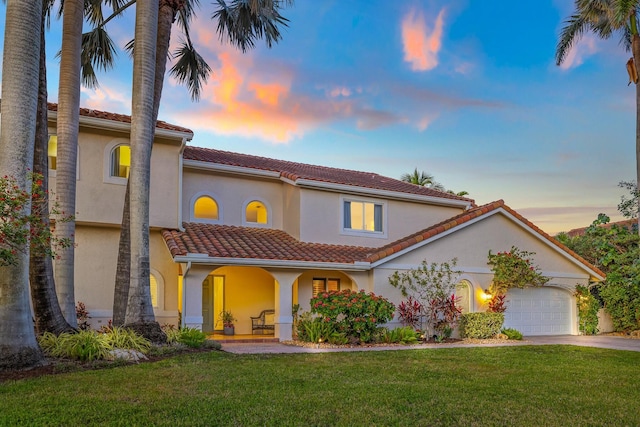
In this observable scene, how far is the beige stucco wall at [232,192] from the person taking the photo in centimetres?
1852

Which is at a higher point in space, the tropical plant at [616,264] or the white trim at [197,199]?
the white trim at [197,199]

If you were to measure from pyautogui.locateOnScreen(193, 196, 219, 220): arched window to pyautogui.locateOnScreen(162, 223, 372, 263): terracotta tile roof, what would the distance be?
2.53ft

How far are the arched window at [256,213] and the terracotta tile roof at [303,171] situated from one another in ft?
4.57

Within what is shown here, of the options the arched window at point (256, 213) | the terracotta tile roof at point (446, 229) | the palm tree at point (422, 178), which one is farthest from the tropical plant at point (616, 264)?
the palm tree at point (422, 178)

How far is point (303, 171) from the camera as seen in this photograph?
22.0m

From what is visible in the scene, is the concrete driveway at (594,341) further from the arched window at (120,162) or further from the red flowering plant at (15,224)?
the red flowering plant at (15,224)

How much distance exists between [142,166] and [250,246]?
5.01 metres

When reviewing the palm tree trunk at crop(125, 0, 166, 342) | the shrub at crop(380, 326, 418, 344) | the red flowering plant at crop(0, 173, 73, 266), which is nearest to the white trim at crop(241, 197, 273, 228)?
the shrub at crop(380, 326, 418, 344)

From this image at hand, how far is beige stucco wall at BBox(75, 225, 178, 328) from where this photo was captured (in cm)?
1588

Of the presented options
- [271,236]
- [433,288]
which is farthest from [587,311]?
[271,236]

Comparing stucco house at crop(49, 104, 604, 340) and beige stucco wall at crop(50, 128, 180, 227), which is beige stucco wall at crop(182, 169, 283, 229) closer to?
stucco house at crop(49, 104, 604, 340)

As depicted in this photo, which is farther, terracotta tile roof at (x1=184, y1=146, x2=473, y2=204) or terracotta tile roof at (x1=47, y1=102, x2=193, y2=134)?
terracotta tile roof at (x1=184, y1=146, x2=473, y2=204)

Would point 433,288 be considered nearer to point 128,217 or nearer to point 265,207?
point 265,207

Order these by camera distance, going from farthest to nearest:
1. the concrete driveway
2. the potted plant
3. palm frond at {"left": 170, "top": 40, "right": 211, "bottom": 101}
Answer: the potted plant < palm frond at {"left": 170, "top": 40, "right": 211, "bottom": 101} < the concrete driveway
